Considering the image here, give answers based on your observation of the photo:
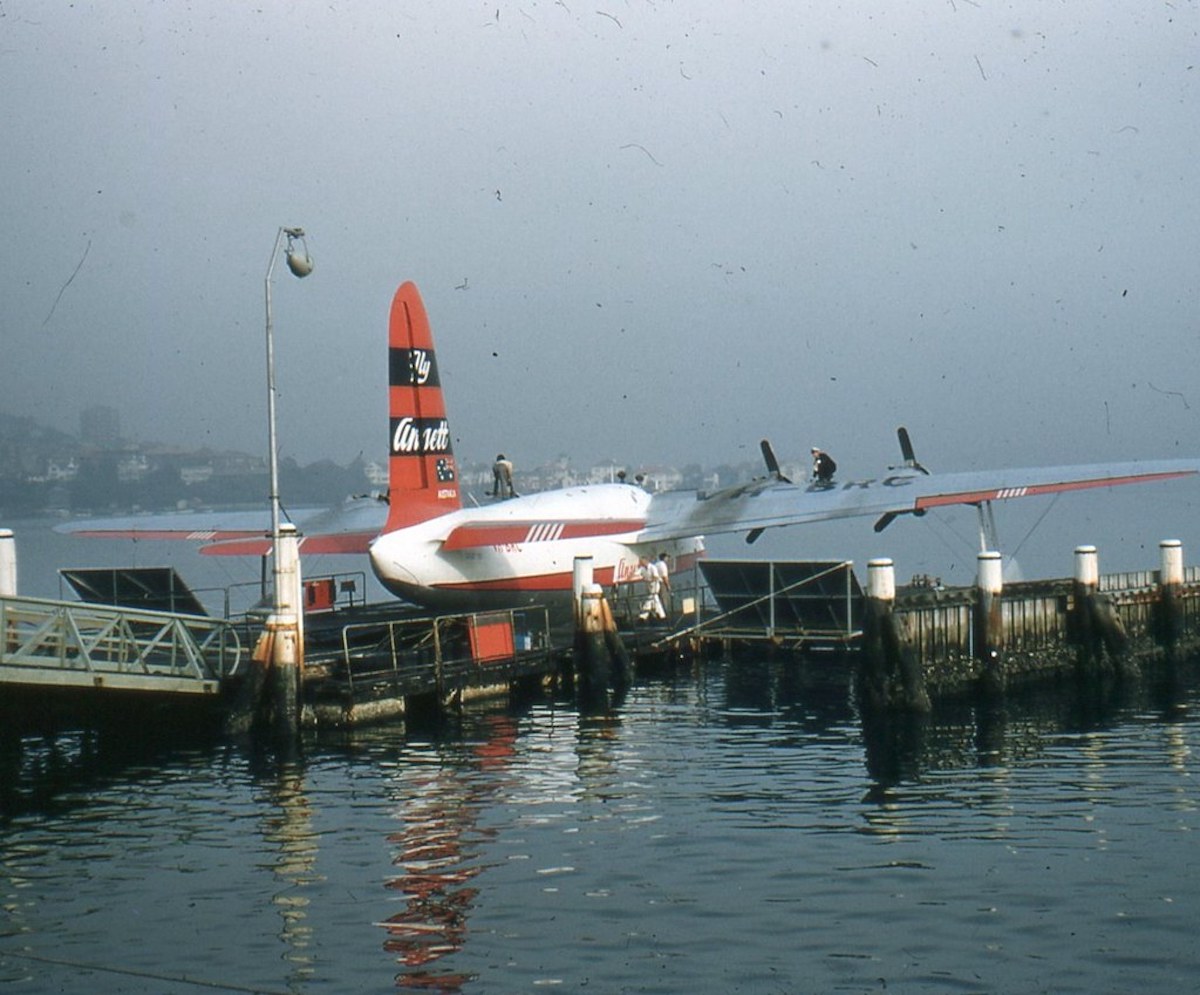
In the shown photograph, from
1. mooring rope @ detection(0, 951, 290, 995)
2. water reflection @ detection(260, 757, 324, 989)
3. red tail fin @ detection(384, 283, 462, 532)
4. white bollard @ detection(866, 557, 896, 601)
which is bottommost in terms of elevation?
mooring rope @ detection(0, 951, 290, 995)

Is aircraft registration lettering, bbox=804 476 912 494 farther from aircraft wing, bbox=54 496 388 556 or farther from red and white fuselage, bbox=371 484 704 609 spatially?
aircraft wing, bbox=54 496 388 556

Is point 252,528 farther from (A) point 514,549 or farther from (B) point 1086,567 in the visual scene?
(B) point 1086,567

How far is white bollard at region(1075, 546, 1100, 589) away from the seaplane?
5017 millimetres

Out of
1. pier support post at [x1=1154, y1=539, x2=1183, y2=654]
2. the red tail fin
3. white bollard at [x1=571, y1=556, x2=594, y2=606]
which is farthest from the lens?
the red tail fin

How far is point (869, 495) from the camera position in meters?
38.9

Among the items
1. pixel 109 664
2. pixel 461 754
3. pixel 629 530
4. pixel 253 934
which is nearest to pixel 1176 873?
pixel 253 934

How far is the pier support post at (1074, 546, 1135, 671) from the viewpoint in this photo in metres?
33.1

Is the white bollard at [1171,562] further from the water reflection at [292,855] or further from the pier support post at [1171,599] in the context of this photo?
the water reflection at [292,855]

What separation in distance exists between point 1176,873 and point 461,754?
12.7 metres

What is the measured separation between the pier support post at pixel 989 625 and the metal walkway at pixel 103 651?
15202 mm

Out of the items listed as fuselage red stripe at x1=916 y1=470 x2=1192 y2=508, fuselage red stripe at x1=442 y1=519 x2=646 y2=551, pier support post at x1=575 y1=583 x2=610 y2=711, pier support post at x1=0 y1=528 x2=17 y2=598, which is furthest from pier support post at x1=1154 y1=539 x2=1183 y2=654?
pier support post at x1=0 y1=528 x2=17 y2=598

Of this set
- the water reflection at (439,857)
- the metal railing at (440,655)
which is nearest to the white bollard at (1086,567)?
the metal railing at (440,655)

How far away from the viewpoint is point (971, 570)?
116 m

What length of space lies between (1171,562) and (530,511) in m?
16.1
